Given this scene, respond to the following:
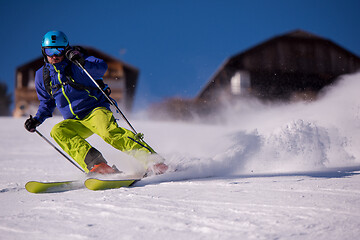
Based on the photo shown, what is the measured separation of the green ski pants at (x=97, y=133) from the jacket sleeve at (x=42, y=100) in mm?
383

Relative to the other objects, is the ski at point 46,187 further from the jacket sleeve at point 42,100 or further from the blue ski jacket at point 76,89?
the jacket sleeve at point 42,100

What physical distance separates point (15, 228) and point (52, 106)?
240 centimetres

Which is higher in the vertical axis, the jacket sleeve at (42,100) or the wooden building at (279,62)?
the wooden building at (279,62)

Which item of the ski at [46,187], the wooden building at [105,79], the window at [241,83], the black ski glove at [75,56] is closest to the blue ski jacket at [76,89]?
the black ski glove at [75,56]

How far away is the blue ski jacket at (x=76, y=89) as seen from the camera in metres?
3.64

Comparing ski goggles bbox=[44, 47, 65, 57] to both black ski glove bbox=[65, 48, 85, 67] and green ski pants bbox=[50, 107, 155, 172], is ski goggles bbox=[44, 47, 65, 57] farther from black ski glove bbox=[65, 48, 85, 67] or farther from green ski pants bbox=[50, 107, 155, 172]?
green ski pants bbox=[50, 107, 155, 172]

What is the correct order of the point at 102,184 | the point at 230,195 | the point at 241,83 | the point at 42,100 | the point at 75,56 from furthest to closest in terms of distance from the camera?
1. the point at 241,83
2. the point at 42,100
3. the point at 75,56
4. the point at 102,184
5. the point at 230,195

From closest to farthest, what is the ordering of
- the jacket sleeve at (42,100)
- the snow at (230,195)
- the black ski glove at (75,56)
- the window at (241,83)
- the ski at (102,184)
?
the snow at (230,195)
the ski at (102,184)
the black ski glove at (75,56)
the jacket sleeve at (42,100)
the window at (241,83)

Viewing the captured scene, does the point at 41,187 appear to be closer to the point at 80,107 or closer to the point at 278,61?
the point at 80,107

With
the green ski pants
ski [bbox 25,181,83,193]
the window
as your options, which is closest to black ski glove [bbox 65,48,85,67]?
the green ski pants

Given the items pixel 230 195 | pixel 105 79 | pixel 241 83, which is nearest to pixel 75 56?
pixel 230 195

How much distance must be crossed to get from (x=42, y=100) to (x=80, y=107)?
0.58 meters

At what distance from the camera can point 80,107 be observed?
12.3 feet

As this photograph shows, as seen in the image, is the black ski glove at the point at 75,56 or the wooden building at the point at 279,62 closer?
the black ski glove at the point at 75,56
